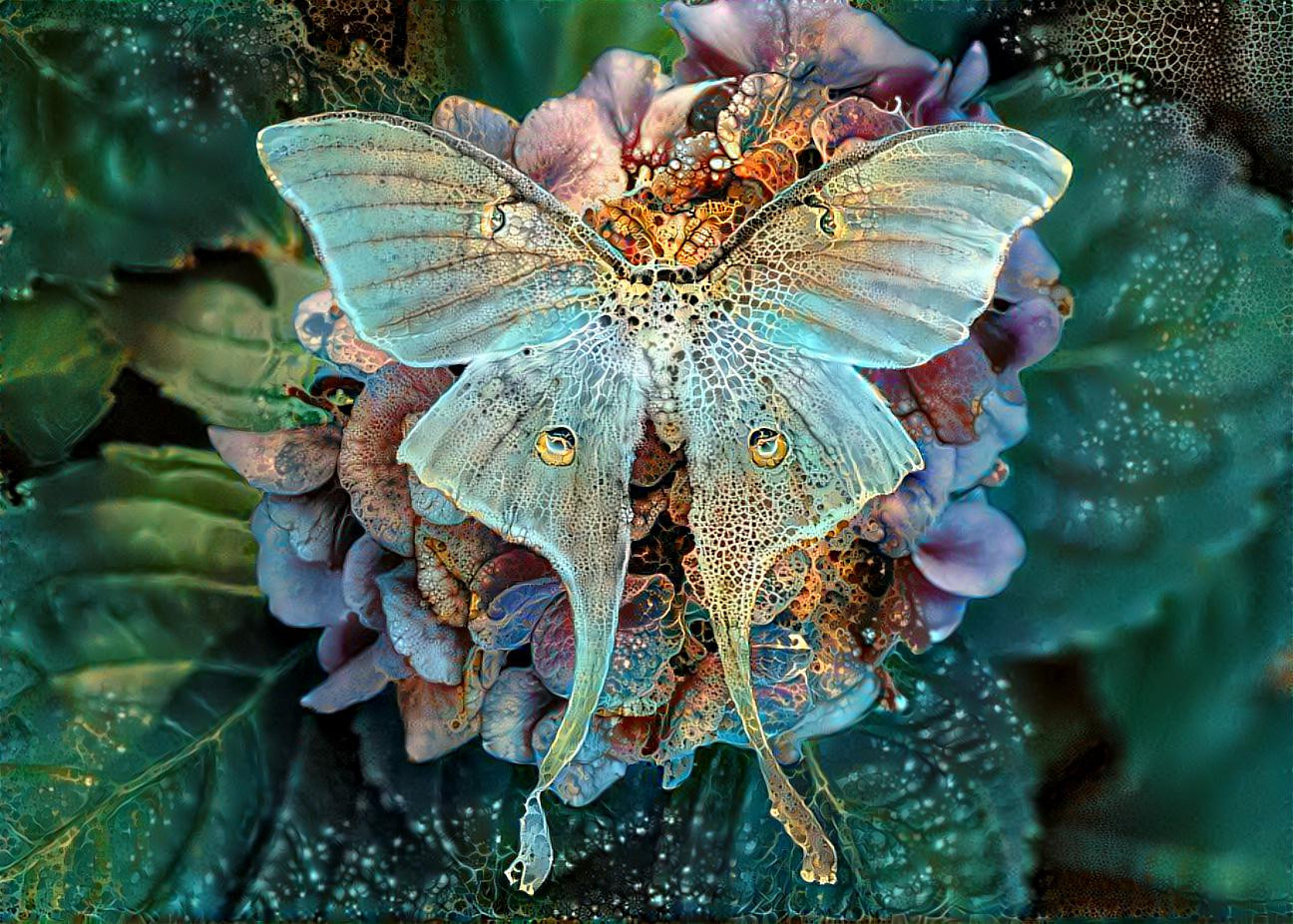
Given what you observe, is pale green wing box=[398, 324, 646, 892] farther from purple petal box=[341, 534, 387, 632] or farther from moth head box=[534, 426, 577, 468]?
purple petal box=[341, 534, 387, 632]

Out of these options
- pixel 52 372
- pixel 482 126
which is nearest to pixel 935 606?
pixel 482 126

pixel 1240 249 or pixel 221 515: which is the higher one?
pixel 1240 249

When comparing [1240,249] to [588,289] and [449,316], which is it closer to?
[588,289]

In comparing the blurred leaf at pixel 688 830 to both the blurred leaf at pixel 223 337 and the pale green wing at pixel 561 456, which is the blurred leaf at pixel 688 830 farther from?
the blurred leaf at pixel 223 337

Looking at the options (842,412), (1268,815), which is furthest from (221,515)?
(1268,815)

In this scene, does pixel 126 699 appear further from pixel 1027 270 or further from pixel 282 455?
pixel 1027 270

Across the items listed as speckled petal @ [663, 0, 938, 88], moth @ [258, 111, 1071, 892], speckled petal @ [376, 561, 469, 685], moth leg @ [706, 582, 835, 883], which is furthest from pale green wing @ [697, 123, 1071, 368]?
speckled petal @ [376, 561, 469, 685]
